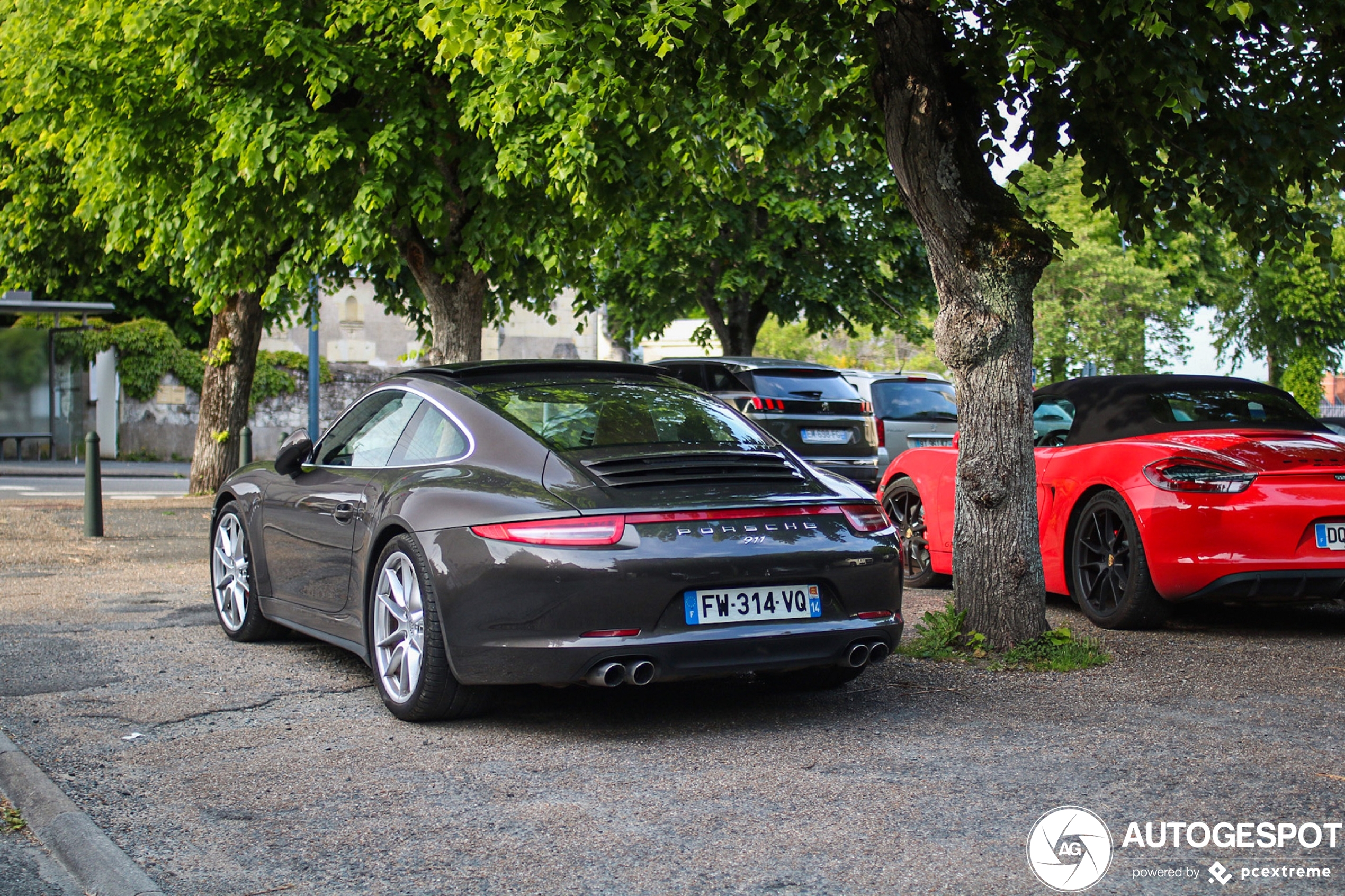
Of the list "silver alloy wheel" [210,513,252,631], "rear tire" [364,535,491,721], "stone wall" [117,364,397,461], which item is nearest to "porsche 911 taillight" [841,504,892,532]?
"rear tire" [364,535,491,721]

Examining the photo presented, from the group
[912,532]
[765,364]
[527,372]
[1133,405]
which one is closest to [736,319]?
[765,364]

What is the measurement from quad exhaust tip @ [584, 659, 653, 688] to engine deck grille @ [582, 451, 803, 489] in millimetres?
636

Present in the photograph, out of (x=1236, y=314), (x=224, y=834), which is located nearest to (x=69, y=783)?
(x=224, y=834)

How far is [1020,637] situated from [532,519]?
9.24 ft

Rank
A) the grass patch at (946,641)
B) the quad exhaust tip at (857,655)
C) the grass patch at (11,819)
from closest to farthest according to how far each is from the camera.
A: the grass patch at (11,819) → the quad exhaust tip at (857,655) → the grass patch at (946,641)

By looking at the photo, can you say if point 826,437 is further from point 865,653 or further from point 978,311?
point 865,653

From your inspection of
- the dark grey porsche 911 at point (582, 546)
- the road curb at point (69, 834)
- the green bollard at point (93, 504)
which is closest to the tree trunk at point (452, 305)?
the green bollard at point (93, 504)

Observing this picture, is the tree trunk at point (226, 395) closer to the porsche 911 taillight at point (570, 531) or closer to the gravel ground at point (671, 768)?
the gravel ground at point (671, 768)

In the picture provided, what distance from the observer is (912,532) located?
9633 millimetres

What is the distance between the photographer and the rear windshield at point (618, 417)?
17.7 ft

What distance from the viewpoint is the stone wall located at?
32.0 metres

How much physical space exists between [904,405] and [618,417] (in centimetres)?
1202

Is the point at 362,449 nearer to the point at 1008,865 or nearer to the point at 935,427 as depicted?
the point at 1008,865

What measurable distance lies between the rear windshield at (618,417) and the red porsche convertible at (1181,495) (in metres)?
2.46
